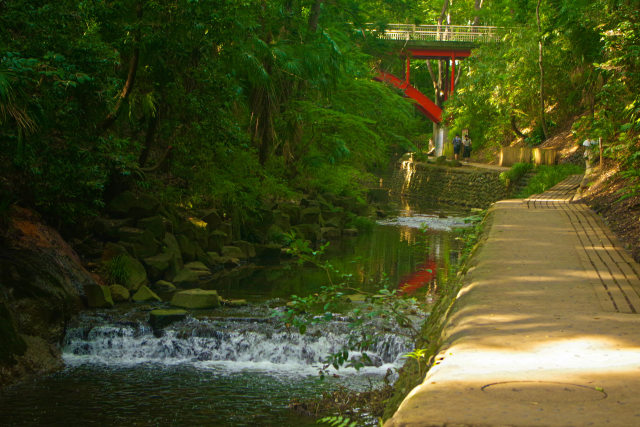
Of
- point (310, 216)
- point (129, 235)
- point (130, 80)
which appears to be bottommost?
point (129, 235)

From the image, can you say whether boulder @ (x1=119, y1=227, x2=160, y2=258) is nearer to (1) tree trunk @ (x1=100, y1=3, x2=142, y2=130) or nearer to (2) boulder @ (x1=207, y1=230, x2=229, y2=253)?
(2) boulder @ (x1=207, y1=230, x2=229, y2=253)

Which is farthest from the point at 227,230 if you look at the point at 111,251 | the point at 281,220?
the point at 111,251

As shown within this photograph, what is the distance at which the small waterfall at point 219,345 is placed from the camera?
9602mm

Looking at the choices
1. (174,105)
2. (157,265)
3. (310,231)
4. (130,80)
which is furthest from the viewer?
(310,231)

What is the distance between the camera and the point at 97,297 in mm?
11594

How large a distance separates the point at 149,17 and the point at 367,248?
9072mm

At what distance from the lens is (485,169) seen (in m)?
31.4

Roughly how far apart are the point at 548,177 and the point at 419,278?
410 inches

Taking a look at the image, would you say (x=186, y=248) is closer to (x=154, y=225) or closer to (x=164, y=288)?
(x=154, y=225)

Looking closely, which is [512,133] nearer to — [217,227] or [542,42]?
[542,42]

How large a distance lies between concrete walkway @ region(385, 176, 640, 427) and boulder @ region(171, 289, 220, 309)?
15.0 ft

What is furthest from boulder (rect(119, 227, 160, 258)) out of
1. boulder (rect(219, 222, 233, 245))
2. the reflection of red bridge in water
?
the reflection of red bridge in water

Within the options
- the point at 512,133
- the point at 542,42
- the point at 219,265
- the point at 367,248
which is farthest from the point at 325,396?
the point at 512,133

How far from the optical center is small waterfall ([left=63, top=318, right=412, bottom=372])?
9602 millimetres
